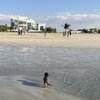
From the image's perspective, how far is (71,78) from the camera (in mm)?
13742

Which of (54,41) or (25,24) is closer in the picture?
(54,41)

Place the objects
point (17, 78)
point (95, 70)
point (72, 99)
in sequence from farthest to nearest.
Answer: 1. point (95, 70)
2. point (17, 78)
3. point (72, 99)

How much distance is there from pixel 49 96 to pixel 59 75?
4.08m

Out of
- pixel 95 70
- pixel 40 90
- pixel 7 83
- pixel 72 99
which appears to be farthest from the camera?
pixel 95 70

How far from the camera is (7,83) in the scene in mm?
12453

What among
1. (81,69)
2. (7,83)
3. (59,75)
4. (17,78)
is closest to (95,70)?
(81,69)

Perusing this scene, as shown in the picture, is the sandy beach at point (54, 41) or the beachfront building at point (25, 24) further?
the beachfront building at point (25, 24)

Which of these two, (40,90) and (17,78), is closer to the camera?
(40,90)

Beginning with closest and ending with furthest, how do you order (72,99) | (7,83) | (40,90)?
(72,99) → (40,90) → (7,83)

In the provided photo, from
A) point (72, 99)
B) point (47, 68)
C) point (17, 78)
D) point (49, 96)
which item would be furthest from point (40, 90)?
point (47, 68)

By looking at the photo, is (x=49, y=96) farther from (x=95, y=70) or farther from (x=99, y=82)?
(x=95, y=70)

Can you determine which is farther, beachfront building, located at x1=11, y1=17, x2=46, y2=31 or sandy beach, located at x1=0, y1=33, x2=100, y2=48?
beachfront building, located at x1=11, y1=17, x2=46, y2=31

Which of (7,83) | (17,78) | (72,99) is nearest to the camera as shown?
(72,99)

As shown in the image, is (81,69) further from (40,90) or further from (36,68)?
(40,90)
